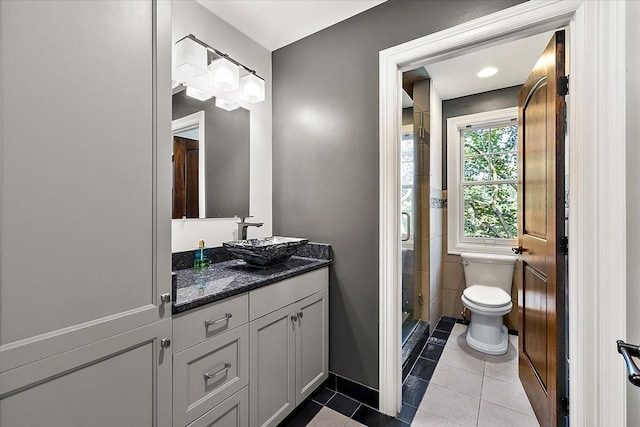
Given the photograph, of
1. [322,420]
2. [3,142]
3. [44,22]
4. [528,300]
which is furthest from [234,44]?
[528,300]

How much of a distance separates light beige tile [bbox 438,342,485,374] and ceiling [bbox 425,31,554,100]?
240cm

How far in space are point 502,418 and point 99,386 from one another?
Result: 209 cm

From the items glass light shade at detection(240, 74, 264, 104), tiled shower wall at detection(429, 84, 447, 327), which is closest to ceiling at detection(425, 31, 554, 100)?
tiled shower wall at detection(429, 84, 447, 327)

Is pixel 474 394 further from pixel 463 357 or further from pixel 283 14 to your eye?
pixel 283 14

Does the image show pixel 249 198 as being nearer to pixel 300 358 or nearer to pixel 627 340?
pixel 300 358

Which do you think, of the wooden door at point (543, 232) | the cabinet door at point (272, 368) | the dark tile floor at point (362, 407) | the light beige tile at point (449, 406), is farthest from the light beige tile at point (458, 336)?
the cabinet door at point (272, 368)

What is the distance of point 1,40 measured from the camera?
0.70 m

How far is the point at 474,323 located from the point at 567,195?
64.3 inches

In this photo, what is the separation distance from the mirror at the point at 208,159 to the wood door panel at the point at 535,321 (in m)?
1.94

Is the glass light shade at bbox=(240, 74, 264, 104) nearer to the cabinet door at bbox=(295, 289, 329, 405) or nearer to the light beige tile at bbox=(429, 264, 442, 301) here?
the cabinet door at bbox=(295, 289, 329, 405)

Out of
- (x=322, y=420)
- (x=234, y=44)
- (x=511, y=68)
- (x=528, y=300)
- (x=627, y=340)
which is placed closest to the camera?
(x=627, y=340)

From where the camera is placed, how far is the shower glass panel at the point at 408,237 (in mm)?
2410

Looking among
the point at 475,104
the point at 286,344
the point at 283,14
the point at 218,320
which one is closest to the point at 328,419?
the point at 286,344

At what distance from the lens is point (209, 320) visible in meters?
1.18
